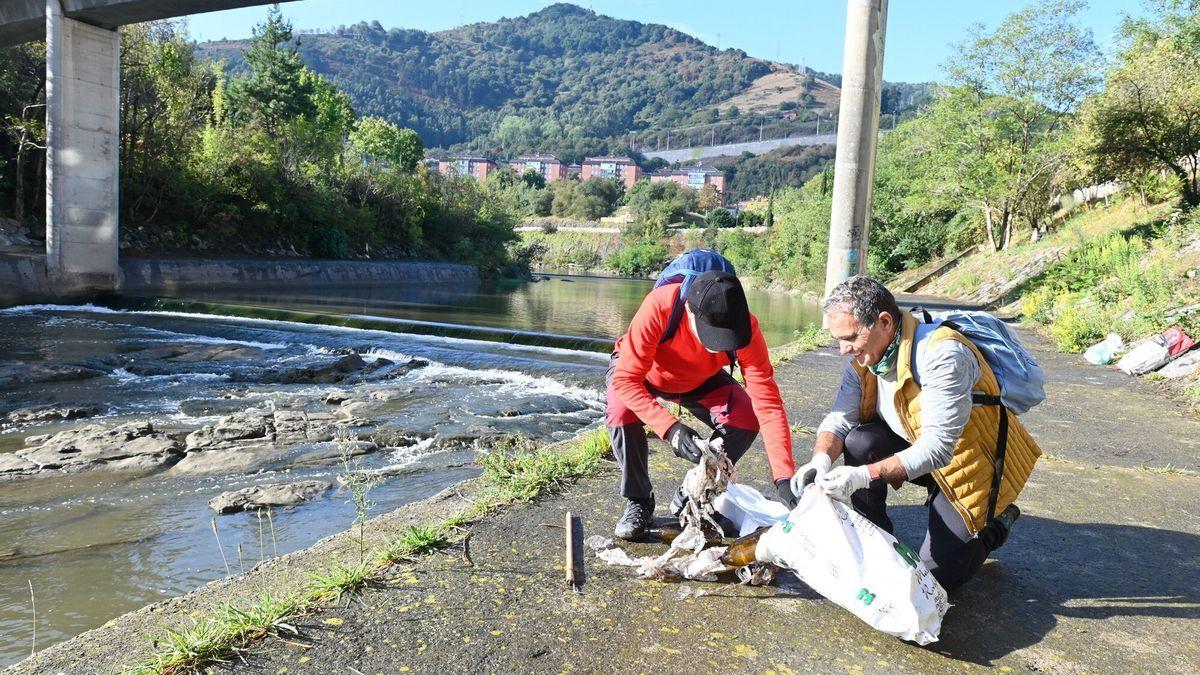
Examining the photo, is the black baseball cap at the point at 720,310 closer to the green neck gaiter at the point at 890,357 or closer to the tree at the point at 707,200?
the green neck gaiter at the point at 890,357

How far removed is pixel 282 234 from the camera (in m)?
28.9

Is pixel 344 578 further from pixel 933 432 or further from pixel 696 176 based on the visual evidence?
pixel 696 176

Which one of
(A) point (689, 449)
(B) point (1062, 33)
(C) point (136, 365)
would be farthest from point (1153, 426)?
(B) point (1062, 33)

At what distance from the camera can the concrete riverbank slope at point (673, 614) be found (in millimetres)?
2350

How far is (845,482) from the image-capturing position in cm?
248

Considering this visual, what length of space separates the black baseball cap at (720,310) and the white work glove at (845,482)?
0.65 metres

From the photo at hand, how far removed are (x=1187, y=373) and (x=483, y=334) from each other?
1012 centimetres

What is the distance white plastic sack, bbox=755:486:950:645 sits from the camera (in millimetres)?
2375

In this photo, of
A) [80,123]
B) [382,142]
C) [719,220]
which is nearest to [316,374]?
[80,123]

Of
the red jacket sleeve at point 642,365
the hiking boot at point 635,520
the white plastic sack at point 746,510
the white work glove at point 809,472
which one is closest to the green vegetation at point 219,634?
the hiking boot at point 635,520

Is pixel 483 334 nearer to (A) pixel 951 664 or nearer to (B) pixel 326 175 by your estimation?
(A) pixel 951 664

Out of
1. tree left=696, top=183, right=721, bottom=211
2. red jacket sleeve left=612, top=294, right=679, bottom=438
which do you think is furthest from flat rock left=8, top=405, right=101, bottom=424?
tree left=696, top=183, right=721, bottom=211

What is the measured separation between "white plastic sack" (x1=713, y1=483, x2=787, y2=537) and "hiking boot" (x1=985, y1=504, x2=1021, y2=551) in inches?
29.8

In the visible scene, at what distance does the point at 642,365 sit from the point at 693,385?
366mm
